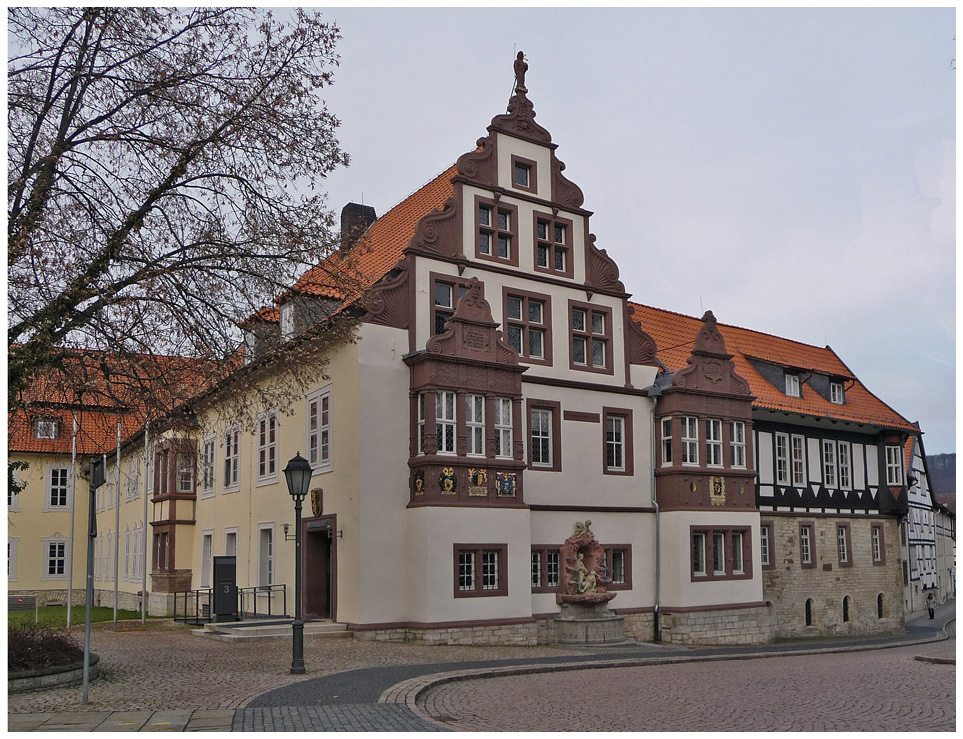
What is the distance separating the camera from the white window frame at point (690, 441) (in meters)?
28.9

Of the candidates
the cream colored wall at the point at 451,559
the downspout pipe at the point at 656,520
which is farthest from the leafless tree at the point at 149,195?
the downspout pipe at the point at 656,520

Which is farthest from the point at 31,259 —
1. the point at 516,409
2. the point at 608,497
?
the point at 608,497

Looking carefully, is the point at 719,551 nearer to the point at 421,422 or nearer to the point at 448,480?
the point at 448,480

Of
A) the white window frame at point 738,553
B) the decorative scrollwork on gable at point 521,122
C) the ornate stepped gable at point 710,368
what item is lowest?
the white window frame at point 738,553

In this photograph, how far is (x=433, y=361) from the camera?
941 inches

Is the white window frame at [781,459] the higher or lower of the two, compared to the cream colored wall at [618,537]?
higher

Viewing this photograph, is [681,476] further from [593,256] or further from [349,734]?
[349,734]

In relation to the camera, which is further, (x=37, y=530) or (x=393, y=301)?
(x=37, y=530)

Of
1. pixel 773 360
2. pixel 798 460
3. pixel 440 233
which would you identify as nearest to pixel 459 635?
pixel 440 233

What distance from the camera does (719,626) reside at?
28.7 m

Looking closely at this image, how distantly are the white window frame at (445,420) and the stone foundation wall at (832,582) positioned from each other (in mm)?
14485

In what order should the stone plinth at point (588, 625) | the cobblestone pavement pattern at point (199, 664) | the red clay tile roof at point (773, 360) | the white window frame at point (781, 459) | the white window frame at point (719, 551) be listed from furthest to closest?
the white window frame at point (781, 459)
the red clay tile roof at point (773, 360)
the white window frame at point (719, 551)
the stone plinth at point (588, 625)
the cobblestone pavement pattern at point (199, 664)

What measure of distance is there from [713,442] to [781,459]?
21.1 feet

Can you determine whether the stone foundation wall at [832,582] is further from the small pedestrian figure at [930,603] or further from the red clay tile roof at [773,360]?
the small pedestrian figure at [930,603]
